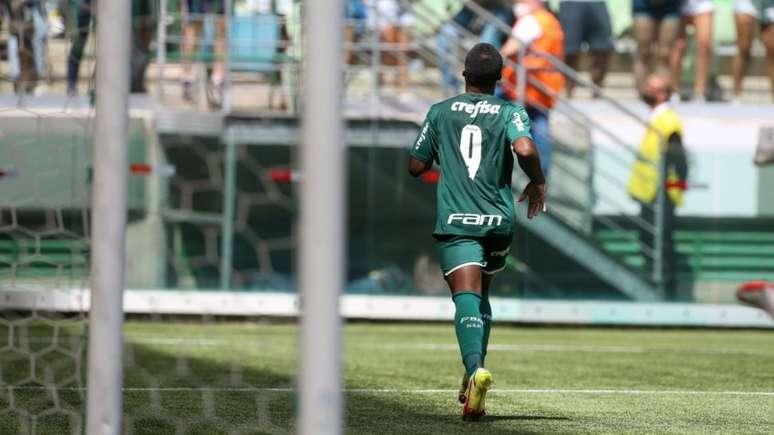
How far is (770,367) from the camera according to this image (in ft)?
33.8

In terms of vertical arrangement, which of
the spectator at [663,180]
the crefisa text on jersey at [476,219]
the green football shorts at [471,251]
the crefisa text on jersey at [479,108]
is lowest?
the spectator at [663,180]

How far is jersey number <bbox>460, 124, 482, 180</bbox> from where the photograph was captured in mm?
7156

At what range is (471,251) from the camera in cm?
707

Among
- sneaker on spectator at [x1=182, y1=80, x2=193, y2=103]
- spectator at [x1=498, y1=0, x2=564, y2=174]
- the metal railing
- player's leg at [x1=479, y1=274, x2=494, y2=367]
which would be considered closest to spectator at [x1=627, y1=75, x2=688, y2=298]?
spectator at [x1=498, y1=0, x2=564, y2=174]

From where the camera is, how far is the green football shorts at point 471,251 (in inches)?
279

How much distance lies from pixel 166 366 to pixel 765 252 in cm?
708

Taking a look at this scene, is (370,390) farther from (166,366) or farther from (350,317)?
(350,317)

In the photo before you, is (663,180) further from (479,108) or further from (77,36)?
(479,108)

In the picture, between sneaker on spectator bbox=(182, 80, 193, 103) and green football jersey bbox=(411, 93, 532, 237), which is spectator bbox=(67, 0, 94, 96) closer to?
sneaker on spectator bbox=(182, 80, 193, 103)

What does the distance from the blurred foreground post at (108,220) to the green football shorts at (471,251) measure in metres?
2.66

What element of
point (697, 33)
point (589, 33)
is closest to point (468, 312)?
point (589, 33)

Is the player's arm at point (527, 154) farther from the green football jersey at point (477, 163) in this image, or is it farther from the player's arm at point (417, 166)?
the player's arm at point (417, 166)

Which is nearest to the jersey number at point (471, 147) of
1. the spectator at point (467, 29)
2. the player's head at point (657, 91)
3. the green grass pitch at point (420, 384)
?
the green grass pitch at point (420, 384)

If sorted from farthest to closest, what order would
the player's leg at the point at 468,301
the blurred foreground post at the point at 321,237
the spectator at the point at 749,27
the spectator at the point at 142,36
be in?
the spectator at the point at 749,27
the spectator at the point at 142,36
the player's leg at the point at 468,301
the blurred foreground post at the point at 321,237
